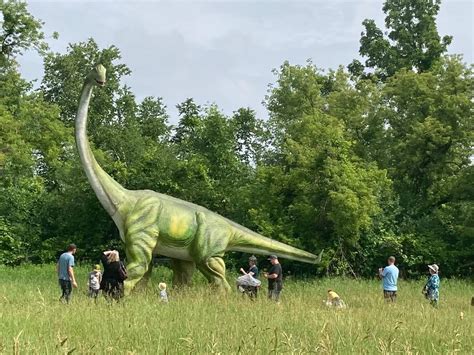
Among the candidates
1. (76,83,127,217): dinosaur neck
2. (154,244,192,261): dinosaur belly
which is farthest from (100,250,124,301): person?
(154,244,192,261): dinosaur belly

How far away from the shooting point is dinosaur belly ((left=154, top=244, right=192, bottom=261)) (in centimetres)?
1120

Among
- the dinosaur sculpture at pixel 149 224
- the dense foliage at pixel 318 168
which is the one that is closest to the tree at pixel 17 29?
the dense foliage at pixel 318 168

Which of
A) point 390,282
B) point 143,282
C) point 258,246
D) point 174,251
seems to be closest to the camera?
point 390,282

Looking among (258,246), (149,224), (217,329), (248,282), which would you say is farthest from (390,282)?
(217,329)

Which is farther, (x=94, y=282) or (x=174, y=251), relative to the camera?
(x=174, y=251)

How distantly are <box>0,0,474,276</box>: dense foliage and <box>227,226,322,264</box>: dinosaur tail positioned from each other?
3.73 meters

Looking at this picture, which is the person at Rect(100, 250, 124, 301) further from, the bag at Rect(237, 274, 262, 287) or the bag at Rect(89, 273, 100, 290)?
the bag at Rect(237, 274, 262, 287)

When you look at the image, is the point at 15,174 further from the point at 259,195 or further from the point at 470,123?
→ the point at 470,123

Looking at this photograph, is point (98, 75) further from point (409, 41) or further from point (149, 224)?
point (409, 41)

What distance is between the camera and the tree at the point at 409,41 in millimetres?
25828

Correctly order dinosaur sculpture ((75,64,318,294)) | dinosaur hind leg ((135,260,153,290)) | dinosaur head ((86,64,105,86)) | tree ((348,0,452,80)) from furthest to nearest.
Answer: tree ((348,0,452,80))
dinosaur head ((86,64,105,86))
dinosaur hind leg ((135,260,153,290))
dinosaur sculpture ((75,64,318,294))

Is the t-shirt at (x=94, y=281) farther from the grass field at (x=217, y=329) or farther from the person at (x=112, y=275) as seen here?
the grass field at (x=217, y=329)

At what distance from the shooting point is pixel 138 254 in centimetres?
1058

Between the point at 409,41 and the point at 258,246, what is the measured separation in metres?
16.8
